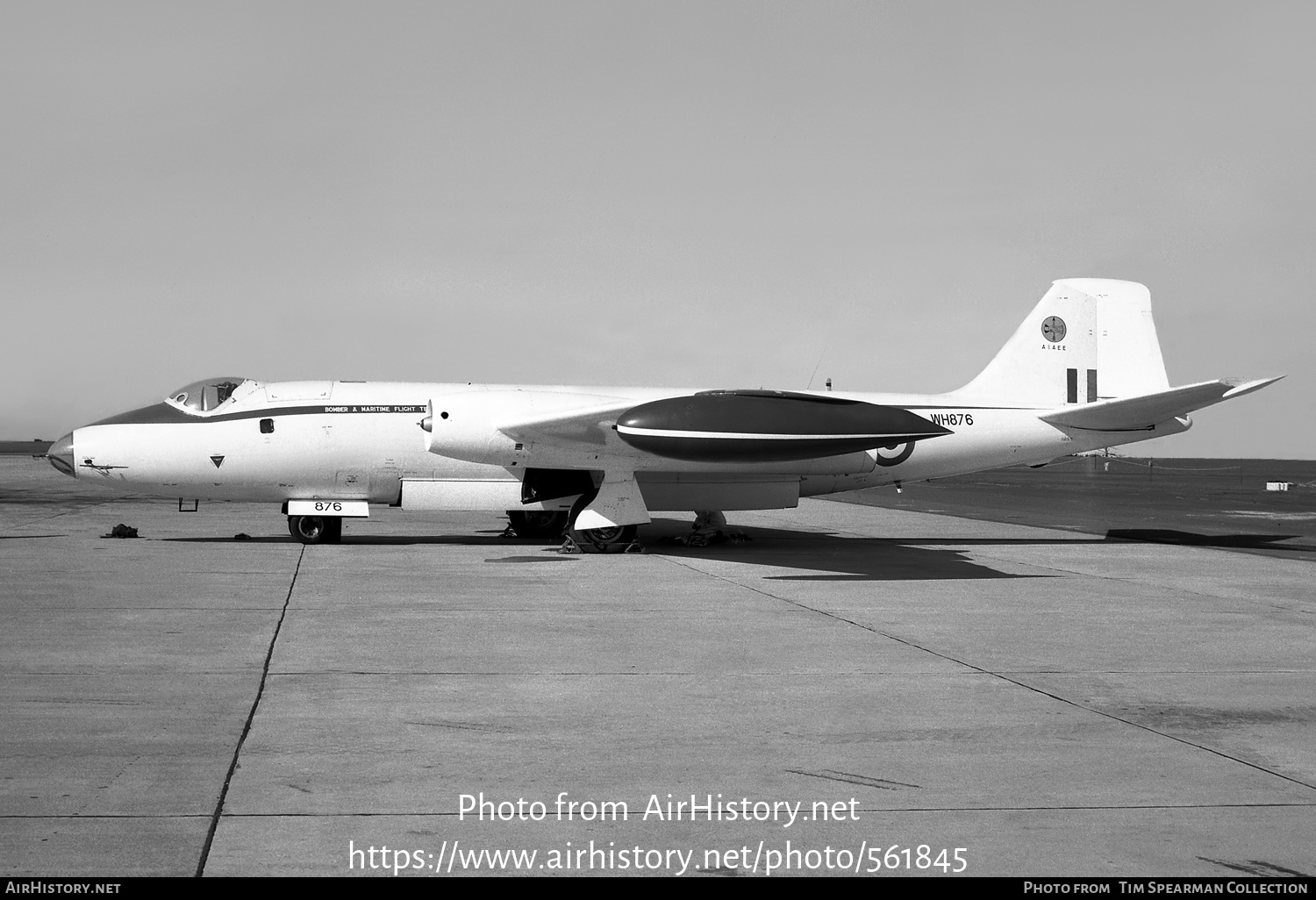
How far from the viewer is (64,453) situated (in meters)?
16.9

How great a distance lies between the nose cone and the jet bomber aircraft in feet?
0.10

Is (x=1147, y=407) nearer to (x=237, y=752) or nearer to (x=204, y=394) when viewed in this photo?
(x=204, y=394)

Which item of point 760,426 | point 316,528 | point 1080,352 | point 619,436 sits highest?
point 1080,352

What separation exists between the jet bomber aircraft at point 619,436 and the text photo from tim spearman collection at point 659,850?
10303 mm

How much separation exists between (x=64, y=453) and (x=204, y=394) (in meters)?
2.14

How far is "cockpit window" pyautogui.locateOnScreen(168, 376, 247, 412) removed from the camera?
56.7ft

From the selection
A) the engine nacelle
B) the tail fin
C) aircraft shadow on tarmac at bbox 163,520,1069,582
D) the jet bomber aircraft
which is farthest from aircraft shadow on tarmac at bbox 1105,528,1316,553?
the engine nacelle

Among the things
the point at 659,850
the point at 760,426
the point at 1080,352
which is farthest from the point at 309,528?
the point at 659,850

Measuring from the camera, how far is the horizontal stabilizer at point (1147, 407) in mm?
17000

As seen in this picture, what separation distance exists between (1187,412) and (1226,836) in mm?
15749

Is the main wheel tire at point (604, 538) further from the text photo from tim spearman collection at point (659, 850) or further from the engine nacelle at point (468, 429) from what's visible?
the text photo from tim spearman collection at point (659, 850)

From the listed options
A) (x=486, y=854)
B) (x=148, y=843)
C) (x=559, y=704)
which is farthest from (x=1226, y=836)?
(x=148, y=843)

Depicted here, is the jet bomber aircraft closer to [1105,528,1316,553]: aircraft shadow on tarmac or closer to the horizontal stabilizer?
the horizontal stabilizer

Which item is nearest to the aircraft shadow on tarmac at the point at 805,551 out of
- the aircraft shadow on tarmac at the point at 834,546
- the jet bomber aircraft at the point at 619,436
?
the aircraft shadow on tarmac at the point at 834,546
